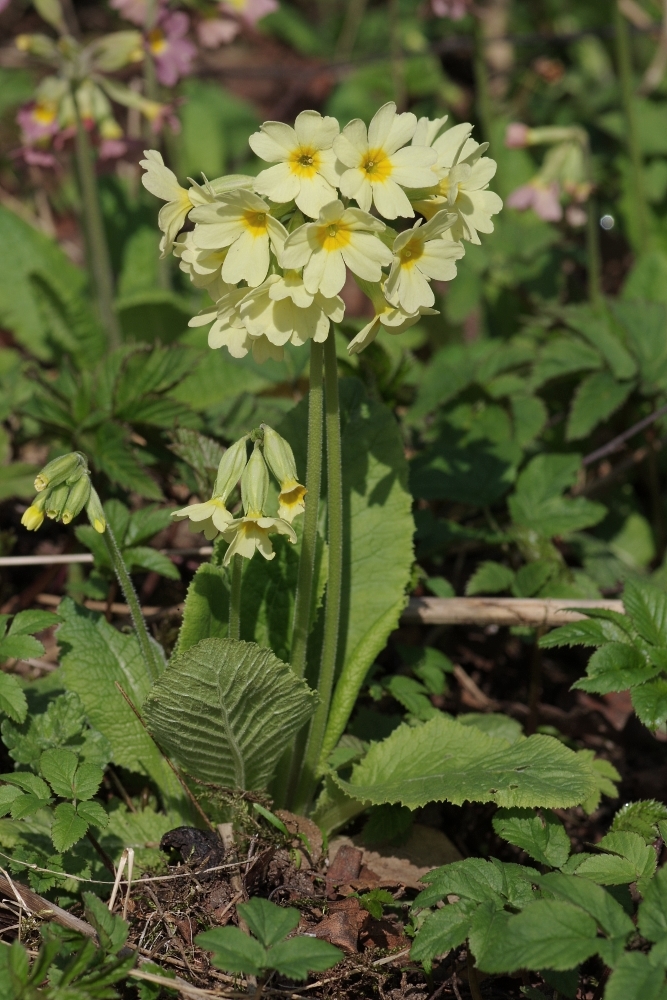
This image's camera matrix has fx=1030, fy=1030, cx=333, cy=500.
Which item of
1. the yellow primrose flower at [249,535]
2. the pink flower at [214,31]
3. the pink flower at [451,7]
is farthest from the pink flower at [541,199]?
the yellow primrose flower at [249,535]

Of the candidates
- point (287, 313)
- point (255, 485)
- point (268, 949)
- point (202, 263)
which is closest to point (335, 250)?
point (287, 313)

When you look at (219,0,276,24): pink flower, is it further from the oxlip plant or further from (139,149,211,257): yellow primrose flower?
(139,149,211,257): yellow primrose flower

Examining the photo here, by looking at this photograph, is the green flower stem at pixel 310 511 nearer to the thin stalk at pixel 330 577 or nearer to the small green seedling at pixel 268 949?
the thin stalk at pixel 330 577

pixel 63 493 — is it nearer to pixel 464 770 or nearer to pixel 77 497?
pixel 77 497

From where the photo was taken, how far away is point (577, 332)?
157 inches

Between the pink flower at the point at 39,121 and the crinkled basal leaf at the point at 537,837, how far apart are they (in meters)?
3.50

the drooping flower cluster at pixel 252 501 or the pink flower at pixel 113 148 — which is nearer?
the drooping flower cluster at pixel 252 501

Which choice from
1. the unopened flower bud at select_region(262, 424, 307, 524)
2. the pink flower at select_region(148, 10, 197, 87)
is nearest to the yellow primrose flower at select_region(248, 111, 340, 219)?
the unopened flower bud at select_region(262, 424, 307, 524)

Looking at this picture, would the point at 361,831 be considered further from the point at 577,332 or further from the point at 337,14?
the point at 337,14

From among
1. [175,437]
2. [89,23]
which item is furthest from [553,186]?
[89,23]

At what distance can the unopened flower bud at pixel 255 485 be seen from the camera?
231 centimetres

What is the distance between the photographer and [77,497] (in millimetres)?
2395

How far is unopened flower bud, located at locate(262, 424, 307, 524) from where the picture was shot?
234 centimetres

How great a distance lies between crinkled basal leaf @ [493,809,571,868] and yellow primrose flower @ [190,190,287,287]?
A: 1.35m
